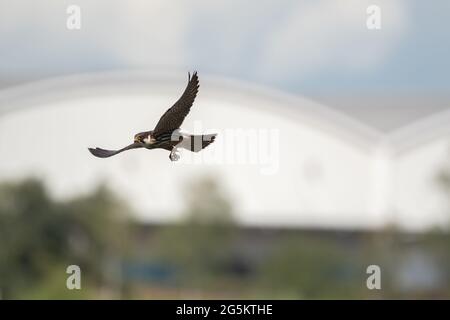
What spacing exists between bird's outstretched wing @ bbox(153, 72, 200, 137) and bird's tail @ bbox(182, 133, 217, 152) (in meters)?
0.11

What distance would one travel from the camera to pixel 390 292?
76.1ft

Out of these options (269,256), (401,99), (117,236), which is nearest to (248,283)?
(269,256)

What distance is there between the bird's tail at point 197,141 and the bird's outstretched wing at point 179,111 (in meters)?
0.11

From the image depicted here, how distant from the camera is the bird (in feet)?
21.5

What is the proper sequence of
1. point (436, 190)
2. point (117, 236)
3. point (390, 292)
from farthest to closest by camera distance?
point (436, 190)
point (117, 236)
point (390, 292)

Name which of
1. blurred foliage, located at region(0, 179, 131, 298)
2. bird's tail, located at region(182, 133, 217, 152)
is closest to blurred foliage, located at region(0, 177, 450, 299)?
blurred foliage, located at region(0, 179, 131, 298)

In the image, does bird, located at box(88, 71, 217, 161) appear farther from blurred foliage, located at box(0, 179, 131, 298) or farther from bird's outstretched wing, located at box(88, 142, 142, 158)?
blurred foliage, located at box(0, 179, 131, 298)

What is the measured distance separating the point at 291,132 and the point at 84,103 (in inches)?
221

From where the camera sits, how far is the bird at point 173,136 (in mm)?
6559

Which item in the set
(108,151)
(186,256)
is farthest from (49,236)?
(108,151)

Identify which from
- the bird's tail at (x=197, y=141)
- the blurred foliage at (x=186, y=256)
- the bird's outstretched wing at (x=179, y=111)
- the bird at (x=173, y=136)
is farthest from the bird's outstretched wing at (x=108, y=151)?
the blurred foliage at (x=186, y=256)

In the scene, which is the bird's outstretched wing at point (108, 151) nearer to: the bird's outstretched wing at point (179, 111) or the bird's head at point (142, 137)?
the bird's head at point (142, 137)
